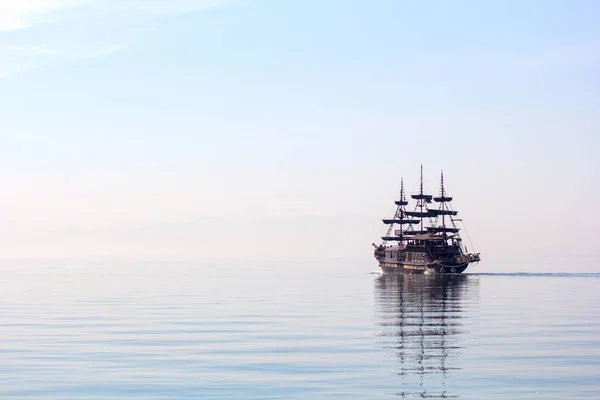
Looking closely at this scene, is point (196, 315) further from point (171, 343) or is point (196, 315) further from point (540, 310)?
point (540, 310)

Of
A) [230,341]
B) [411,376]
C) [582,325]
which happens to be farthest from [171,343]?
[582,325]

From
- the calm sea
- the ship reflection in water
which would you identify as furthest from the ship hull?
the calm sea

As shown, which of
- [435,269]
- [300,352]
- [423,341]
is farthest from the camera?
[435,269]

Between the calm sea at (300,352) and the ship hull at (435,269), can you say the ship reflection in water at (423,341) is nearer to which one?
the calm sea at (300,352)

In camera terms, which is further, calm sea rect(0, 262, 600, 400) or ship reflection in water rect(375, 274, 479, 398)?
ship reflection in water rect(375, 274, 479, 398)

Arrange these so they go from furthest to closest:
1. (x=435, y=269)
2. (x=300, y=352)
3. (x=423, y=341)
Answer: (x=435, y=269)
(x=423, y=341)
(x=300, y=352)

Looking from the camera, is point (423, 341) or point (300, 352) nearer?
point (300, 352)

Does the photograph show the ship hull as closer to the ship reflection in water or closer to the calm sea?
the ship reflection in water

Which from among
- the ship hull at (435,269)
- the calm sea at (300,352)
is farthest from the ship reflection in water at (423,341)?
the ship hull at (435,269)

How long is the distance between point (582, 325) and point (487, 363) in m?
22.1

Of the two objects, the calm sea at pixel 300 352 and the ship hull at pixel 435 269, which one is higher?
the ship hull at pixel 435 269

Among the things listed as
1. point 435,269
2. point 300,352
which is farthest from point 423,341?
point 435,269

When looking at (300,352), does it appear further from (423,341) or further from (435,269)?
(435,269)

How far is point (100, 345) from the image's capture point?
151 feet
